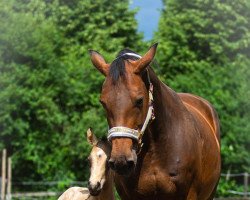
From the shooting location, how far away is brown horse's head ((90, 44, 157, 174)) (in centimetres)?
504

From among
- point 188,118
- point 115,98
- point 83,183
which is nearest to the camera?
point 115,98

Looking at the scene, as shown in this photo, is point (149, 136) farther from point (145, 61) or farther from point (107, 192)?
point (107, 192)

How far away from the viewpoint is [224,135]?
70.3 ft

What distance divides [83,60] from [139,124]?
2083 cm

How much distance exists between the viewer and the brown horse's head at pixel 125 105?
5035mm

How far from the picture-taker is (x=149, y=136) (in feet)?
18.5

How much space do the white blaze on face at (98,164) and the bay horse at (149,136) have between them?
1473 millimetres

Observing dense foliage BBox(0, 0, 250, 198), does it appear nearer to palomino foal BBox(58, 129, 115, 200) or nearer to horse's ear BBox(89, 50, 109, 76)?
palomino foal BBox(58, 129, 115, 200)

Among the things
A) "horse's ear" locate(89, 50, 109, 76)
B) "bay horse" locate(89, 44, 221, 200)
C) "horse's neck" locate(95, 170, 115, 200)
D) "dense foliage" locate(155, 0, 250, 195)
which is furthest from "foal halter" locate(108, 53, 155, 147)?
"dense foliage" locate(155, 0, 250, 195)

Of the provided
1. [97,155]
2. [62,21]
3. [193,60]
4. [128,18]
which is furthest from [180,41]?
[97,155]

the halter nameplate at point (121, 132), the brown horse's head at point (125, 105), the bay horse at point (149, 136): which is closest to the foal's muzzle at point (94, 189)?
the bay horse at point (149, 136)

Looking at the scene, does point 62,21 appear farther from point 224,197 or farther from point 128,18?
point 224,197

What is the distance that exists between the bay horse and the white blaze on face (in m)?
1.47

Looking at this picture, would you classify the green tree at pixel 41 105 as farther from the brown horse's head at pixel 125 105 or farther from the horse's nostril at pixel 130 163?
the horse's nostril at pixel 130 163
